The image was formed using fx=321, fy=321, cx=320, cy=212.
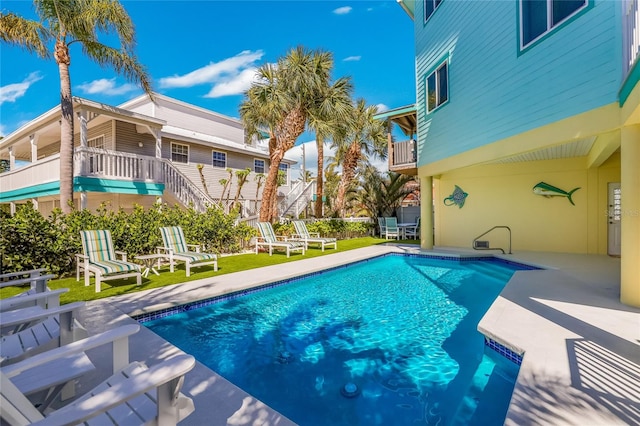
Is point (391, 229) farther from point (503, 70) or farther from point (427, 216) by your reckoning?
point (503, 70)

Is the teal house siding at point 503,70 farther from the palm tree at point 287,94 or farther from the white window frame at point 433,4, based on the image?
the palm tree at point 287,94

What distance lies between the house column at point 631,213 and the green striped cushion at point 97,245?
10932 mm

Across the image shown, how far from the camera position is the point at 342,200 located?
23.8 metres

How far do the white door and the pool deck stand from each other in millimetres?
4541

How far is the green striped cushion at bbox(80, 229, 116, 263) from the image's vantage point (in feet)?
26.3

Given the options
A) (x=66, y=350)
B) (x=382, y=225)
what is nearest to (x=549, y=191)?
(x=382, y=225)

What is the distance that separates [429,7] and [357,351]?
14305 mm

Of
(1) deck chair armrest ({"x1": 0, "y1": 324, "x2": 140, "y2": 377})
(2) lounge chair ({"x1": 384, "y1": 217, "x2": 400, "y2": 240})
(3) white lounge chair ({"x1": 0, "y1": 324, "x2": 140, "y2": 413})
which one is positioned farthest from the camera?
(2) lounge chair ({"x1": 384, "y1": 217, "x2": 400, "y2": 240})

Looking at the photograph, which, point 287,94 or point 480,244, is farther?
point 287,94

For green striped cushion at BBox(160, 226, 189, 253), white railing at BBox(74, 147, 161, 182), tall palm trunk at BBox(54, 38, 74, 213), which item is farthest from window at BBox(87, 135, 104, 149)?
green striped cushion at BBox(160, 226, 189, 253)

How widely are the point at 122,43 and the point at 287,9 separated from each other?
942cm

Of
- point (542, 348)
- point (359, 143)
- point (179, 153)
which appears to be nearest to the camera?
point (542, 348)

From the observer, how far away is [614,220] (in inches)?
446

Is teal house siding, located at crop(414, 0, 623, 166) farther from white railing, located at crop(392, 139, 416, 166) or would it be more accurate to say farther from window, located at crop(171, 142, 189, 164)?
window, located at crop(171, 142, 189, 164)
